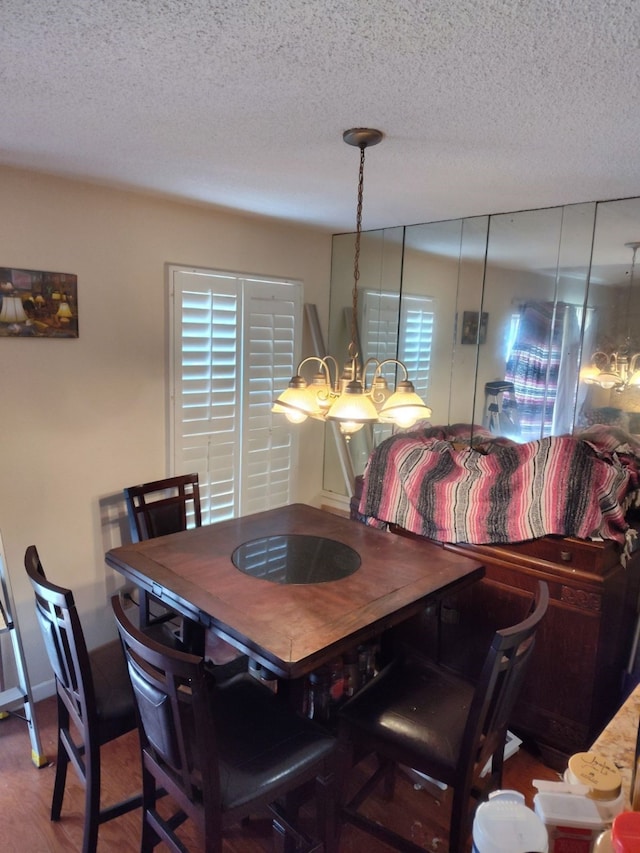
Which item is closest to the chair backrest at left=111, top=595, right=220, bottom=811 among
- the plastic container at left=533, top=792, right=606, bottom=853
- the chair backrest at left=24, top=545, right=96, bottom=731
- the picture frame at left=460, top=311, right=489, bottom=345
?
the chair backrest at left=24, top=545, right=96, bottom=731

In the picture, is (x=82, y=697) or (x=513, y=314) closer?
(x=82, y=697)

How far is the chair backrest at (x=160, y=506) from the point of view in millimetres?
2652

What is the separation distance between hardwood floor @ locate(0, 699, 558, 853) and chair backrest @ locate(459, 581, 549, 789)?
40 cm

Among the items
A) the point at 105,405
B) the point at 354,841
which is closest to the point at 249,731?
the point at 354,841

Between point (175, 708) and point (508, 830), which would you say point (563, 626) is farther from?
point (508, 830)

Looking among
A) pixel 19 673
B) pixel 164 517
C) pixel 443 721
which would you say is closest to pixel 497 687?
pixel 443 721

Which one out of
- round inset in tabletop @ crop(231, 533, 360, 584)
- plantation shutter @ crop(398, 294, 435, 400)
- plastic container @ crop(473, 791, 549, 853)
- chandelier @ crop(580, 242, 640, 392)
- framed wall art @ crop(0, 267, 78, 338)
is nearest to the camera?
plastic container @ crop(473, 791, 549, 853)

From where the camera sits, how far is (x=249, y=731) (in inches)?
63.4

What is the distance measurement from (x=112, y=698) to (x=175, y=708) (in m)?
0.55

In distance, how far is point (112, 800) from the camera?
6.56 feet

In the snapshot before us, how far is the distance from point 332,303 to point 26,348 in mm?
1923

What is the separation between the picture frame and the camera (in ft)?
9.63

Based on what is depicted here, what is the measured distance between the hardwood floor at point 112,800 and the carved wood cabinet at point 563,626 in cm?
20

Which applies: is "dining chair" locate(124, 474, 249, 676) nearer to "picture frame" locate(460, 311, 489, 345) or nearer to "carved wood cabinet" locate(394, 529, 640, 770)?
"carved wood cabinet" locate(394, 529, 640, 770)
